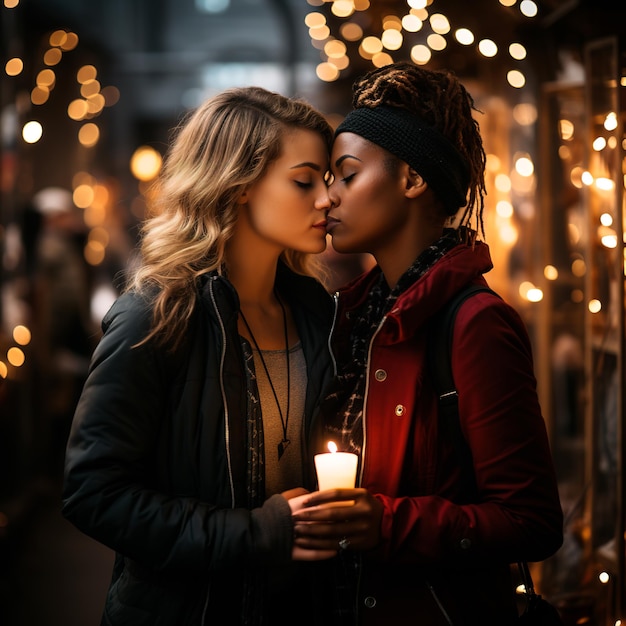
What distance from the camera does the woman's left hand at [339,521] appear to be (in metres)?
1.80

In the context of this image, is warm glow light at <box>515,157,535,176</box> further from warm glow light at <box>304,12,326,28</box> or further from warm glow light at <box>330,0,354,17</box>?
warm glow light at <box>304,12,326,28</box>

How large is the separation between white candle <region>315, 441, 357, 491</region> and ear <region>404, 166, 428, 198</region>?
0.76 meters

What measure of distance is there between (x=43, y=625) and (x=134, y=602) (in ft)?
8.26

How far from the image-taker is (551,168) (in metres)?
4.47

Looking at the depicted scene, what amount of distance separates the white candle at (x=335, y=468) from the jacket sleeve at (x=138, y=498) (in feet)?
0.51

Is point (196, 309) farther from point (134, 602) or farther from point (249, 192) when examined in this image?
point (134, 602)

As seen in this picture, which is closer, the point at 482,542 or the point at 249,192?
the point at 482,542

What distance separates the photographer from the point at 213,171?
7.42ft

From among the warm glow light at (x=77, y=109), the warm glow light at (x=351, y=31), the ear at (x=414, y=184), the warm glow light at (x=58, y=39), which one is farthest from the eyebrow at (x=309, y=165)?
the warm glow light at (x=77, y=109)

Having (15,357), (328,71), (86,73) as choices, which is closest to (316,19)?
(328,71)

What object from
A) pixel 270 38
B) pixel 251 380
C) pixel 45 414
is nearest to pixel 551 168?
pixel 251 380

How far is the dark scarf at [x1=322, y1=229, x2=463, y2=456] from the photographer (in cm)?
211

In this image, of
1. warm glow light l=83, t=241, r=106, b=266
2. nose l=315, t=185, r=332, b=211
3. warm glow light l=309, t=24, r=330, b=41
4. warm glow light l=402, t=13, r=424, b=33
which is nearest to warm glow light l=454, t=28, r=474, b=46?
warm glow light l=402, t=13, r=424, b=33

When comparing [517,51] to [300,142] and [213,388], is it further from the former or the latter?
[213,388]
